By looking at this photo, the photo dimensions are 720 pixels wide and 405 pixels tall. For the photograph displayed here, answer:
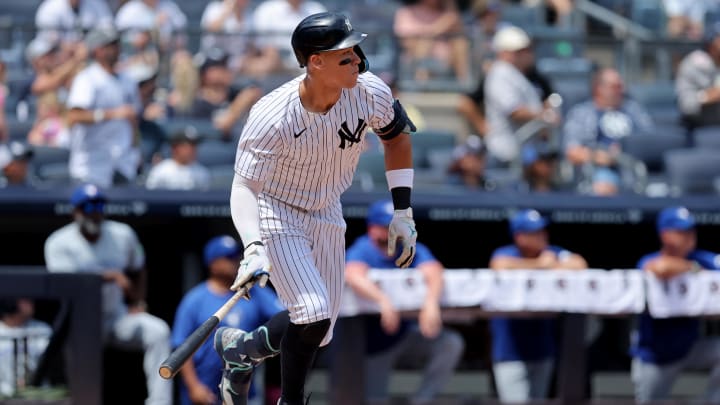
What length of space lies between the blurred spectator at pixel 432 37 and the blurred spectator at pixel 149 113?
5.72ft

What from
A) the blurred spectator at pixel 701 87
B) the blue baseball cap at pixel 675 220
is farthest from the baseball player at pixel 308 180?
the blurred spectator at pixel 701 87

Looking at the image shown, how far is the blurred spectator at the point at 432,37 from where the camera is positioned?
9688 millimetres

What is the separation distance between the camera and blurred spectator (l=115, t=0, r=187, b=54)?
372 inches

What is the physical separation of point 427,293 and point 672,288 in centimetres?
140

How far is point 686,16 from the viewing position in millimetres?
11828

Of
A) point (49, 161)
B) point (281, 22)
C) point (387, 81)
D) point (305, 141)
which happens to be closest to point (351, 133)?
point (305, 141)

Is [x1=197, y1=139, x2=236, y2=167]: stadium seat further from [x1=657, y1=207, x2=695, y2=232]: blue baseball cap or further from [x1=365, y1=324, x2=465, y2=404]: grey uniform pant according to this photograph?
[x1=657, y1=207, x2=695, y2=232]: blue baseball cap

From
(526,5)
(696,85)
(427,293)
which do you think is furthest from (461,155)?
(526,5)

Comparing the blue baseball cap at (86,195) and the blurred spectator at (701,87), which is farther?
the blurred spectator at (701,87)

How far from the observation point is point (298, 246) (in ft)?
15.3

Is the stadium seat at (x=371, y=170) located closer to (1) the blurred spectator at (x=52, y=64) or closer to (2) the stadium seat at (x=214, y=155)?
(2) the stadium seat at (x=214, y=155)

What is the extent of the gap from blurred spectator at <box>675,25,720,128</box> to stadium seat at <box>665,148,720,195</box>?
93 cm

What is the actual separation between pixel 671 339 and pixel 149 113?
381 cm

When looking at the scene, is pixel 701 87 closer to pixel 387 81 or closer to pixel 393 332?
pixel 387 81
